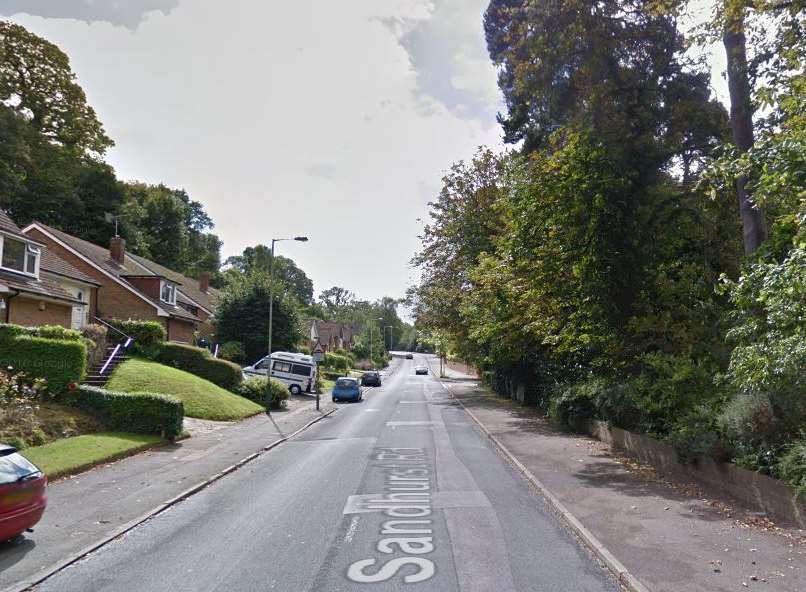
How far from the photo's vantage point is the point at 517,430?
2073 cm

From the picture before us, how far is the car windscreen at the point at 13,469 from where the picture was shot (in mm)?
7238

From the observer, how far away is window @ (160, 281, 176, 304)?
120 feet

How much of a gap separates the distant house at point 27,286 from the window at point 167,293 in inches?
348

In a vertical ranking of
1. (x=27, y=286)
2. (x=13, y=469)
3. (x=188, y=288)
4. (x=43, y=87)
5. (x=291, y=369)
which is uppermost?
(x=43, y=87)

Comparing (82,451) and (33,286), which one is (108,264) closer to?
(33,286)

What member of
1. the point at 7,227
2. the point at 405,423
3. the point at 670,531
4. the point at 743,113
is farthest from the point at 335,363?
the point at 670,531

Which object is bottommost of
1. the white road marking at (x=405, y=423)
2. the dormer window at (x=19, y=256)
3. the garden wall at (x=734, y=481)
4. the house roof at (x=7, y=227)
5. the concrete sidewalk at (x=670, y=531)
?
the white road marking at (x=405, y=423)

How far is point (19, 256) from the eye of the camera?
77.4 feet

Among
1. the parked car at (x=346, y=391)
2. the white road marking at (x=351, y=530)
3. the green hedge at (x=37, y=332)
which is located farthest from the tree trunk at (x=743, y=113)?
the parked car at (x=346, y=391)

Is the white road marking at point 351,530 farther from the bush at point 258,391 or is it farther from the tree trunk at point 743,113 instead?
the bush at point 258,391

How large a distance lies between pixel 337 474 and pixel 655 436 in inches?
269

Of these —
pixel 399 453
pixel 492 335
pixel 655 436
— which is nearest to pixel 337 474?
pixel 399 453

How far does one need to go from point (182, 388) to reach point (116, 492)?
13.2m

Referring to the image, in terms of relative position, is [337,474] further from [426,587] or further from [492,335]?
[492,335]
